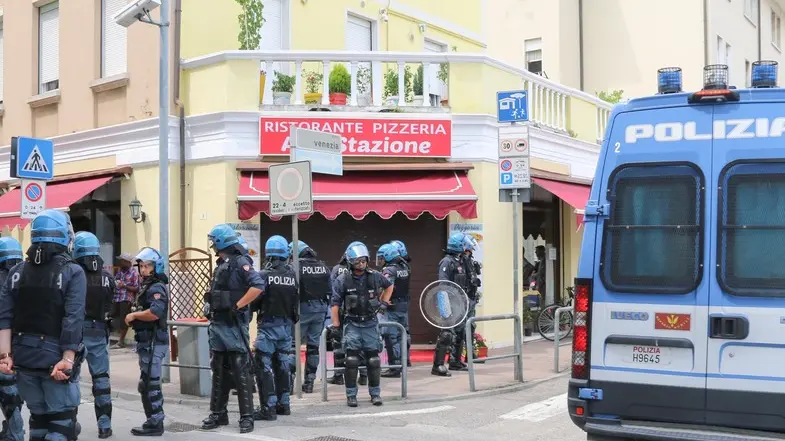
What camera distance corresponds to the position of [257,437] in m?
7.79

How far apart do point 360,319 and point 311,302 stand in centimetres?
138

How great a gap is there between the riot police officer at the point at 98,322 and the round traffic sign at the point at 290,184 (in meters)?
2.35

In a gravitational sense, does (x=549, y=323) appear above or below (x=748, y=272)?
below

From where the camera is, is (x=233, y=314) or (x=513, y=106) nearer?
(x=233, y=314)

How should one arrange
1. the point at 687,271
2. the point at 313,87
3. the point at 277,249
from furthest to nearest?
the point at 313,87 → the point at 277,249 → the point at 687,271

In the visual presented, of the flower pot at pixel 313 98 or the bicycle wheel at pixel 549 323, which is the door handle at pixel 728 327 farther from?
the bicycle wheel at pixel 549 323

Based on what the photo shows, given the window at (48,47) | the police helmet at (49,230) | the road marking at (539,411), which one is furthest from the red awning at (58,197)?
the road marking at (539,411)

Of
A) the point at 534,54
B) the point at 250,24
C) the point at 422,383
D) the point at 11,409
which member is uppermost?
the point at 534,54

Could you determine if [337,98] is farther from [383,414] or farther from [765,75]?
[765,75]

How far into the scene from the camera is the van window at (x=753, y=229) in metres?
5.30

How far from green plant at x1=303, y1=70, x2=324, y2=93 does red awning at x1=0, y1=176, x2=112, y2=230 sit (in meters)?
3.89

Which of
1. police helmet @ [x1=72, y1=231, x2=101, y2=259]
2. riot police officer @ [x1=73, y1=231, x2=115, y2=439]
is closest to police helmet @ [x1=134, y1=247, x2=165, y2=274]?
riot police officer @ [x1=73, y1=231, x2=115, y2=439]

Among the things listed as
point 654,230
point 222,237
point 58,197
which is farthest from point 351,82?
A: point 654,230

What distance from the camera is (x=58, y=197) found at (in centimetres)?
1498
